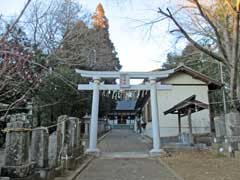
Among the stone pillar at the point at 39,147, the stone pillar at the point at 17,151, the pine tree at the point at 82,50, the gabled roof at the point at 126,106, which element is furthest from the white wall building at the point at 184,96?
the gabled roof at the point at 126,106

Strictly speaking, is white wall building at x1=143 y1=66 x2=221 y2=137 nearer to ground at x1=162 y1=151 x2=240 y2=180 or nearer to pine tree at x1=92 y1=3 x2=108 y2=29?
ground at x1=162 y1=151 x2=240 y2=180

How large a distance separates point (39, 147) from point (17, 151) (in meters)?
1.26

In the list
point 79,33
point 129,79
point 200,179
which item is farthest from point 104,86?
point 200,179

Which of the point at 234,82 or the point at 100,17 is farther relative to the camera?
the point at 100,17

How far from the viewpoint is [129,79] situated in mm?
14398

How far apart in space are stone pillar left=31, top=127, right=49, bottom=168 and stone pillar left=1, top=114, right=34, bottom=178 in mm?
840

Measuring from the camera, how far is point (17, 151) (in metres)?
5.23

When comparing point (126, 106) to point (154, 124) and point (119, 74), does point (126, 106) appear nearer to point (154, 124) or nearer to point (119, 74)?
point (119, 74)

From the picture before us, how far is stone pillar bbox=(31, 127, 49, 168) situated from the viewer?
21.0 ft

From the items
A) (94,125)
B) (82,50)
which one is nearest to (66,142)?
(94,125)

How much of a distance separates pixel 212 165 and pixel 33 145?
633 cm

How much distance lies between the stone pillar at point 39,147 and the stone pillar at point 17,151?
2.76ft

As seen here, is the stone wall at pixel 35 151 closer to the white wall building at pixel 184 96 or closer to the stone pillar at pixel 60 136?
the stone pillar at pixel 60 136

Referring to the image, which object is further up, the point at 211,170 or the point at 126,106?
the point at 126,106
